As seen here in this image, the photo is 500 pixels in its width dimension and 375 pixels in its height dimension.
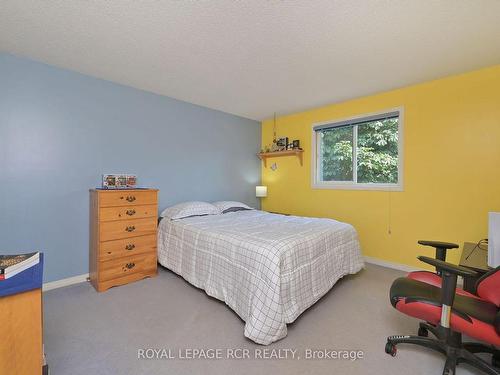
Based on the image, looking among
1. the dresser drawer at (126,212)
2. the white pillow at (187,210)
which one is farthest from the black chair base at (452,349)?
the dresser drawer at (126,212)

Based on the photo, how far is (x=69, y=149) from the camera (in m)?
2.61

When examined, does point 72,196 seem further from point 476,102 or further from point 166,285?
point 476,102

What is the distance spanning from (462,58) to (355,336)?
2728mm

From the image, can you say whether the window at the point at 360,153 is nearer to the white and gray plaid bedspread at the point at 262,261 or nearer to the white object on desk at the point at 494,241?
the white and gray plaid bedspread at the point at 262,261

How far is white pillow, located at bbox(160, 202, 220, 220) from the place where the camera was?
10.0 ft

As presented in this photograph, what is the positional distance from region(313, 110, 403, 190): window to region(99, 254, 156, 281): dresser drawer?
268cm

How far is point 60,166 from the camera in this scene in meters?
2.55

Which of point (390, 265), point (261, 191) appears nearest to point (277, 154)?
point (261, 191)

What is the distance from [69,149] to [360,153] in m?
3.77

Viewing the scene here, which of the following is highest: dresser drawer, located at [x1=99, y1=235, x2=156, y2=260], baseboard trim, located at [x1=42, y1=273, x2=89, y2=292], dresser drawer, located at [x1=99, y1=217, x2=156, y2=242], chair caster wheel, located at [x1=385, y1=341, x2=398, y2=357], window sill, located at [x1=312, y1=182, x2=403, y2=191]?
window sill, located at [x1=312, y1=182, x2=403, y2=191]

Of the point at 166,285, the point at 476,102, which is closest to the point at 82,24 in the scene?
the point at 166,285

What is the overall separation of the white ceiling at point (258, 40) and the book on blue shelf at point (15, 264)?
65.3 inches
